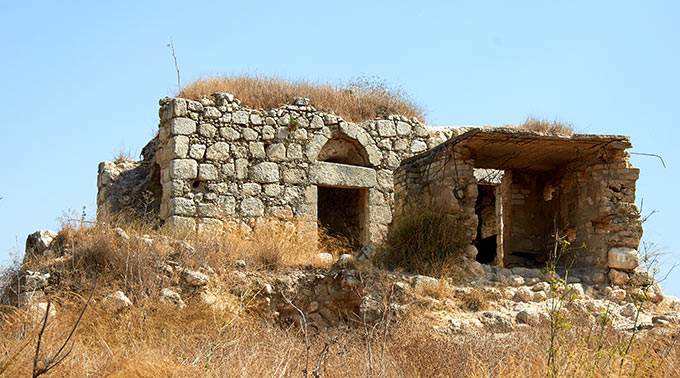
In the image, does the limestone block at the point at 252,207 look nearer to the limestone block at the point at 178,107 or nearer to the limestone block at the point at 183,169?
the limestone block at the point at 183,169

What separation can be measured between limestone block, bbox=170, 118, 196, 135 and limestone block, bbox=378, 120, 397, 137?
12.6 feet

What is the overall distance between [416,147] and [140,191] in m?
5.61

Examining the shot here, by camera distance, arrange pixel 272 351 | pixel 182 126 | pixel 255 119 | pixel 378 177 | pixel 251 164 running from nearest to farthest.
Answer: pixel 272 351, pixel 182 126, pixel 251 164, pixel 255 119, pixel 378 177

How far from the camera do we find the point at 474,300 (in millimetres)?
8133

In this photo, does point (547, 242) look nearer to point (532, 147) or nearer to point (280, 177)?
point (532, 147)

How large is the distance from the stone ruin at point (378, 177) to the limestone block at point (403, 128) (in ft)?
0.07

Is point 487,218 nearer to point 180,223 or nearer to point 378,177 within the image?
point 378,177

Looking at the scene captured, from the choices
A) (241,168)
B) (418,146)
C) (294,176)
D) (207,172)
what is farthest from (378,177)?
(207,172)

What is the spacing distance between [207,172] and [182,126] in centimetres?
92

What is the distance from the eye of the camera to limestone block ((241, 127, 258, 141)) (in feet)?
38.4

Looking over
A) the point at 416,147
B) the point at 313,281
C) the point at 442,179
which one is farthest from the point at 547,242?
the point at 313,281

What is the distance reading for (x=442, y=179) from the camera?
9383 mm

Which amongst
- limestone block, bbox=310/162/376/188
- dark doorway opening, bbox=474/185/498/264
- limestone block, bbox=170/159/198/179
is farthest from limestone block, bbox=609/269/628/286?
limestone block, bbox=170/159/198/179

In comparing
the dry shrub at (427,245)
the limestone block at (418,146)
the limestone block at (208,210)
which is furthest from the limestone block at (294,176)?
the dry shrub at (427,245)
